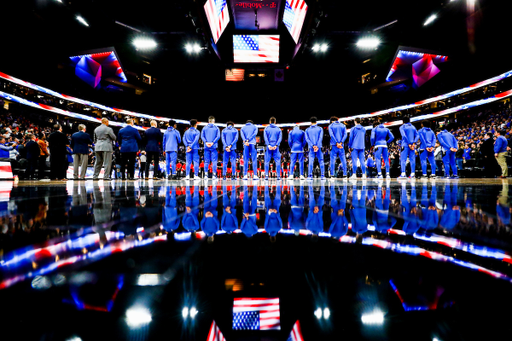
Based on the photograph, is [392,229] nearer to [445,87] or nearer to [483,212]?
[483,212]

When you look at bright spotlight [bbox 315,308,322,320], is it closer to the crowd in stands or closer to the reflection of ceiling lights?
the reflection of ceiling lights

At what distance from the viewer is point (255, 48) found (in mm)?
11914

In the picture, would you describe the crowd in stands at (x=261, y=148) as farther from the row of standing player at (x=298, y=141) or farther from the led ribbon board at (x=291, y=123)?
the led ribbon board at (x=291, y=123)

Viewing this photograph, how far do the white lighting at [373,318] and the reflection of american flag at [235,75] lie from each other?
21.0 meters

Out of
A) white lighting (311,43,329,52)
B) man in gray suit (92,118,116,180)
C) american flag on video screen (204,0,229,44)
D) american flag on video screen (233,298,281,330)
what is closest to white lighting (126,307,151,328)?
american flag on video screen (233,298,281,330)

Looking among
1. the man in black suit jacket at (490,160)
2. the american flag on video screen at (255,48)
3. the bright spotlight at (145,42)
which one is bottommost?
the man in black suit jacket at (490,160)

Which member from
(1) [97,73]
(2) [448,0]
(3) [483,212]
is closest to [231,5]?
(2) [448,0]

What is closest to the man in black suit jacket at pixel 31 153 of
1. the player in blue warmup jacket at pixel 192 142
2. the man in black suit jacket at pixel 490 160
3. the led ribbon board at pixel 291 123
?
the player in blue warmup jacket at pixel 192 142

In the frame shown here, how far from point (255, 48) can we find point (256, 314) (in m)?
13.3

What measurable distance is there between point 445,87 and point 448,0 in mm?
10641

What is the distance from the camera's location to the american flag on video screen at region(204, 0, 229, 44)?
8.98 m

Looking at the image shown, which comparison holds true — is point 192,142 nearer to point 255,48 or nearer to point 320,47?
point 255,48

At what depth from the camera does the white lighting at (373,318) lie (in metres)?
0.31

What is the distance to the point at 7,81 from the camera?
44.8ft
